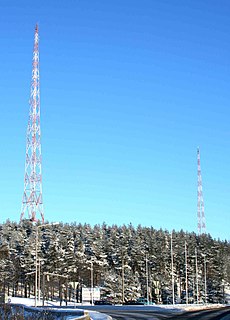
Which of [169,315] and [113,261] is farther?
[113,261]

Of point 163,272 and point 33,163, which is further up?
point 33,163

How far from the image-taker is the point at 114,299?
10938 centimetres

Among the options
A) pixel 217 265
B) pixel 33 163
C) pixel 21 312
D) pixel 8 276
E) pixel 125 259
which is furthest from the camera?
pixel 217 265

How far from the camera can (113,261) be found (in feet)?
395

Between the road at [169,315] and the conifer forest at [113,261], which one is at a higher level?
the conifer forest at [113,261]

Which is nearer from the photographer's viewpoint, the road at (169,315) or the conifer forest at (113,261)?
the road at (169,315)

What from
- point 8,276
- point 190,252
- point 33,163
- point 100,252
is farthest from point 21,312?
point 190,252

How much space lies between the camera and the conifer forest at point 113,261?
366 feet

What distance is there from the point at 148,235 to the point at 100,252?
64.4 feet

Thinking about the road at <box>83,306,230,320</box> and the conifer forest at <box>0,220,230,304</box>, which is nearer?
the road at <box>83,306,230,320</box>

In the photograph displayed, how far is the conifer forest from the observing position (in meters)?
112

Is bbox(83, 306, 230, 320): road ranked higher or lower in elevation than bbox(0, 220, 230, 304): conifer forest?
lower

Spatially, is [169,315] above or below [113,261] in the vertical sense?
below

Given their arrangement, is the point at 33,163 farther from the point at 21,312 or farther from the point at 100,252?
the point at 21,312
